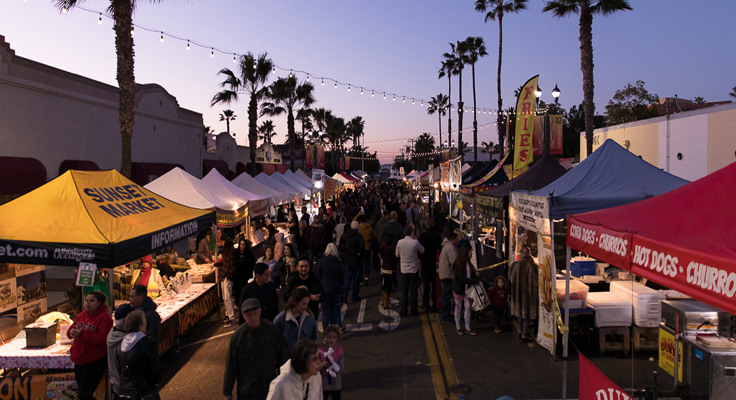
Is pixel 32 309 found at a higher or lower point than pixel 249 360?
lower

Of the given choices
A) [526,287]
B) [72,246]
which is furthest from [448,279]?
[72,246]

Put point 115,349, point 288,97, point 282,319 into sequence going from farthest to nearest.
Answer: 1. point 288,97
2. point 282,319
3. point 115,349

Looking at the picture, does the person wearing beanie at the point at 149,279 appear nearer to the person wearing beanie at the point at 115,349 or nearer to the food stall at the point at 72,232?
the food stall at the point at 72,232

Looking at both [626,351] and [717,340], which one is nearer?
[717,340]

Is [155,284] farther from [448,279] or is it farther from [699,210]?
[699,210]

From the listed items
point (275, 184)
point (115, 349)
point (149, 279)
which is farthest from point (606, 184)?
point (275, 184)

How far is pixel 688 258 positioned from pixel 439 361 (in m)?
4.26

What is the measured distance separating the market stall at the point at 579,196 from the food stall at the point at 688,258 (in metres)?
1.25

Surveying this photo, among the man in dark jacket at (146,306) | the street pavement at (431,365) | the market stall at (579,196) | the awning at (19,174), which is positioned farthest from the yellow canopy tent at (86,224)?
the awning at (19,174)

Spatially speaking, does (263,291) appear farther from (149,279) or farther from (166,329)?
(149,279)

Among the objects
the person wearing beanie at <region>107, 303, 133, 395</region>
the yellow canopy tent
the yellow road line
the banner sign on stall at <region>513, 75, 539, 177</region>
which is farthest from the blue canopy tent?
the yellow canopy tent

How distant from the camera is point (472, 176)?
816 inches

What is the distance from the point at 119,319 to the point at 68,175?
3160 mm

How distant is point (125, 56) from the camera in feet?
40.6
